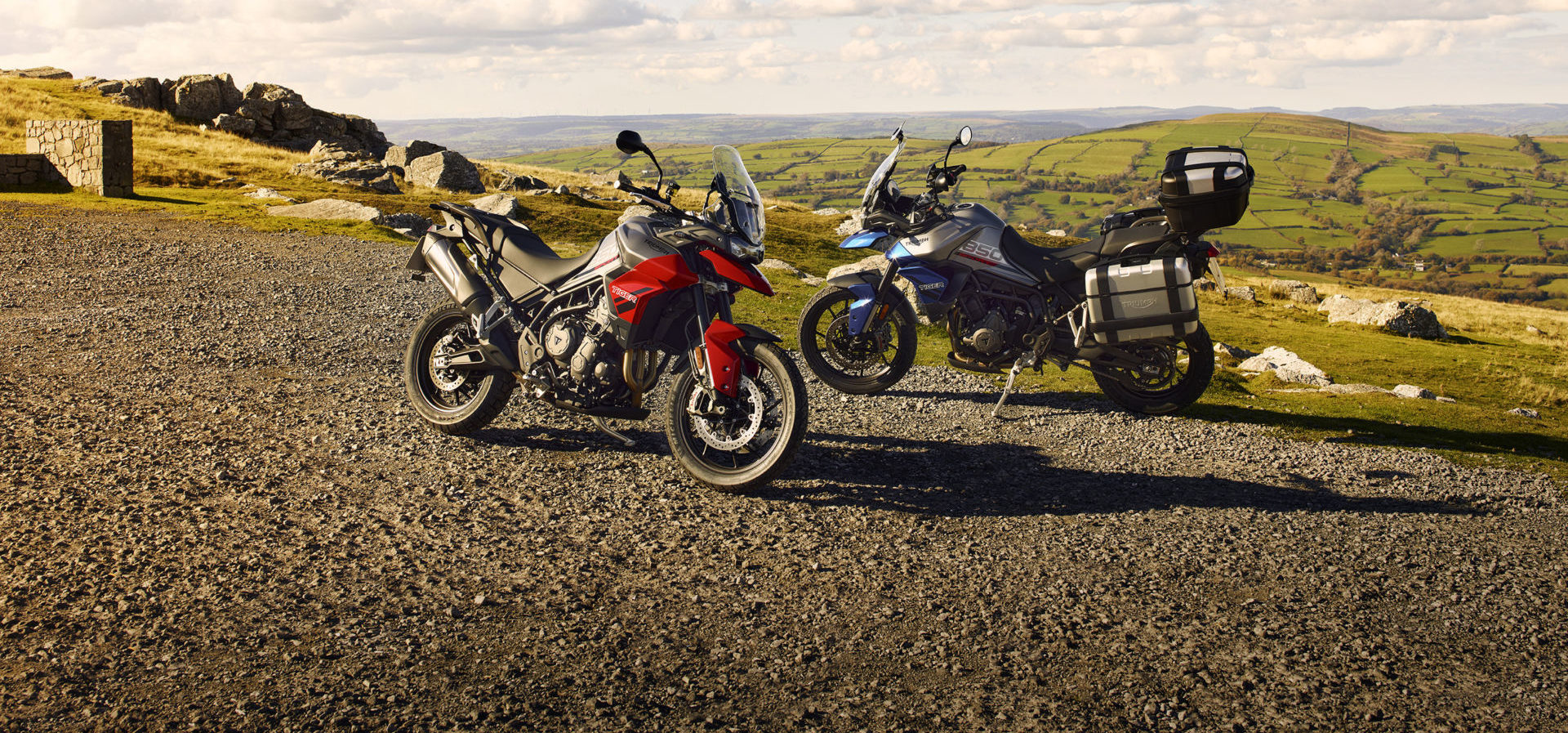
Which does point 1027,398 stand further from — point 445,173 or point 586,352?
point 445,173

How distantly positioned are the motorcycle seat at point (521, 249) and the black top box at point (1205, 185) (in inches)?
181

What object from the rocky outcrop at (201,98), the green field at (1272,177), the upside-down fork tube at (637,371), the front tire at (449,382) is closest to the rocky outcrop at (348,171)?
the rocky outcrop at (201,98)

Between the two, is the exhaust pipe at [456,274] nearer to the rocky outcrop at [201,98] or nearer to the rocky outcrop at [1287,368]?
the rocky outcrop at [1287,368]

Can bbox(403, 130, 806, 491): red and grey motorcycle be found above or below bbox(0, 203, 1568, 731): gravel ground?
above

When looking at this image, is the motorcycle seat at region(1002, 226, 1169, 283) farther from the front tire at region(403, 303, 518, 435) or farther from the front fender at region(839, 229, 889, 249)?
the front tire at region(403, 303, 518, 435)

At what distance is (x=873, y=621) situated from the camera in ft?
13.8

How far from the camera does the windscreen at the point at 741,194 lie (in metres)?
5.79

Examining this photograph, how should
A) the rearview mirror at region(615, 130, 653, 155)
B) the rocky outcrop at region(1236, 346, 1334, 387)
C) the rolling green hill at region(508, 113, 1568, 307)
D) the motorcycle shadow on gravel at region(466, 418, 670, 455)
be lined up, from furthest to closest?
the rolling green hill at region(508, 113, 1568, 307)
the rocky outcrop at region(1236, 346, 1334, 387)
the motorcycle shadow on gravel at region(466, 418, 670, 455)
the rearview mirror at region(615, 130, 653, 155)

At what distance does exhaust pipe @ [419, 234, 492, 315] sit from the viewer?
6652 millimetres

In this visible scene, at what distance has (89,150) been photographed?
76.6 ft

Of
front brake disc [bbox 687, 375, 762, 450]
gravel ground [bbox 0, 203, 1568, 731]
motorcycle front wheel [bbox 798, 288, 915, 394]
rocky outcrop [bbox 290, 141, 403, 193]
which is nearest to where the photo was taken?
gravel ground [bbox 0, 203, 1568, 731]

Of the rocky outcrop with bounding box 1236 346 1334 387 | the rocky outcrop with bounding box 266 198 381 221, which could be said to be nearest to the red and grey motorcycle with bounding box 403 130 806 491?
the rocky outcrop with bounding box 1236 346 1334 387

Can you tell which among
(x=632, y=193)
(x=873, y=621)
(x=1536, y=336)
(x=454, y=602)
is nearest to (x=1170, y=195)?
(x=632, y=193)

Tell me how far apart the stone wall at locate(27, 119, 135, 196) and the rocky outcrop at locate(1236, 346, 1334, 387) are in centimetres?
2581
